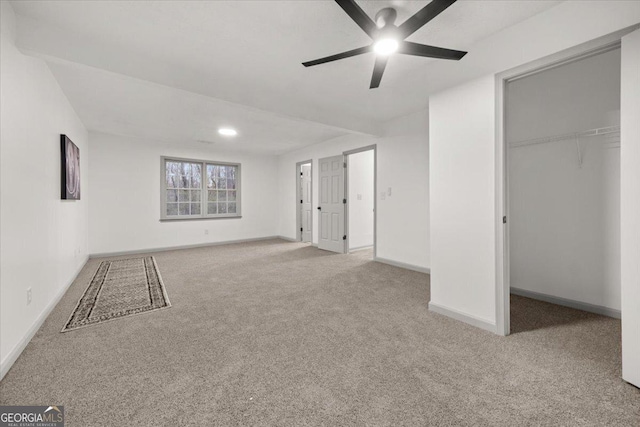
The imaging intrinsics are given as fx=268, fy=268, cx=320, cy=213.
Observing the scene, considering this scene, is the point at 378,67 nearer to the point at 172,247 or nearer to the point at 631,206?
the point at 631,206

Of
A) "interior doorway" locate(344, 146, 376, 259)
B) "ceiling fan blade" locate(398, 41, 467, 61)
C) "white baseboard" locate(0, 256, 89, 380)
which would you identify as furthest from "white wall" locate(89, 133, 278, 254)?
"ceiling fan blade" locate(398, 41, 467, 61)

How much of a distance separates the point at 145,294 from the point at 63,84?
2.60 m

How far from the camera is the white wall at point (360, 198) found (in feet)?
19.2

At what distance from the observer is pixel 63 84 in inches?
121

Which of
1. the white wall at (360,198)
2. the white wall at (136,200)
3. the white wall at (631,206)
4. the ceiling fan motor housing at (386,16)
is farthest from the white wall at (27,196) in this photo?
the white wall at (360,198)

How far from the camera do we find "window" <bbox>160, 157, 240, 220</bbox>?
6215mm

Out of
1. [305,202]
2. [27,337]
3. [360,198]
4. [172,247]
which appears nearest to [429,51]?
[27,337]

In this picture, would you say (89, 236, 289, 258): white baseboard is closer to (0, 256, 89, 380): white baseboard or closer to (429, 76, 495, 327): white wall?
(0, 256, 89, 380): white baseboard

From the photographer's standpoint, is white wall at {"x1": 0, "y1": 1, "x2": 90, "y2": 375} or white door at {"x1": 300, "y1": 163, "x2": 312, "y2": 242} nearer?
white wall at {"x1": 0, "y1": 1, "x2": 90, "y2": 375}

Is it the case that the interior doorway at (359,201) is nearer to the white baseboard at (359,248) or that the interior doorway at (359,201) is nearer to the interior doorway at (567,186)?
the white baseboard at (359,248)

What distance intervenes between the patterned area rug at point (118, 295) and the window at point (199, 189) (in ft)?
6.94

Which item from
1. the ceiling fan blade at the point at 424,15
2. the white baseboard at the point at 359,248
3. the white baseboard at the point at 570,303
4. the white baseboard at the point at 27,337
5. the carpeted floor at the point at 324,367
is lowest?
the carpeted floor at the point at 324,367

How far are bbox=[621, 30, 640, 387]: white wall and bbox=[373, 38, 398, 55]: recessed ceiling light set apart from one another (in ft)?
4.40

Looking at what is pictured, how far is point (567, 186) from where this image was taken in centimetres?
285
